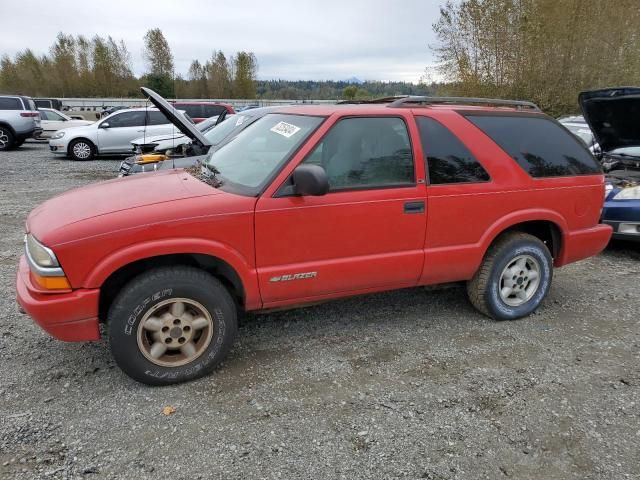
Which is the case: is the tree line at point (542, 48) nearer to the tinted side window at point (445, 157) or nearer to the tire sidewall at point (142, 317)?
the tinted side window at point (445, 157)

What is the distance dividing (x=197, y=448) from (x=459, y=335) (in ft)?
7.20

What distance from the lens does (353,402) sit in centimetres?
282

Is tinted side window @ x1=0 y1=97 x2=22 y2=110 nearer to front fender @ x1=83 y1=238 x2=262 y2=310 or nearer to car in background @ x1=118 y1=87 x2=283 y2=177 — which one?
car in background @ x1=118 y1=87 x2=283 y2=177

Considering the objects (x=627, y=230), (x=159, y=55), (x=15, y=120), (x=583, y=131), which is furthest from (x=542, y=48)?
(x=159, y=55)

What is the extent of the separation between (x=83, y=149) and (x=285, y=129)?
1327 cm

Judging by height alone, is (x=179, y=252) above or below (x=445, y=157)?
below

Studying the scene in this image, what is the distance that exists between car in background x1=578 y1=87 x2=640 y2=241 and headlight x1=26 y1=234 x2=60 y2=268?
19.0 feet

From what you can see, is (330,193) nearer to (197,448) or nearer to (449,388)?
(449,388)

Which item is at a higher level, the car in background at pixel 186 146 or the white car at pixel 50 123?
the car in background at pixel 186 146

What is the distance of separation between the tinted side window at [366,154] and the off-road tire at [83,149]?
1354cm

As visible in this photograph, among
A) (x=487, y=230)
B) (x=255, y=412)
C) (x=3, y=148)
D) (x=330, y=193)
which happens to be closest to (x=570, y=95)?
(x=487, y=230)

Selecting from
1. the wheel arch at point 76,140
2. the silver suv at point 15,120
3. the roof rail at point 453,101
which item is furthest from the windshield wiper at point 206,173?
the silver suv at point 15,120

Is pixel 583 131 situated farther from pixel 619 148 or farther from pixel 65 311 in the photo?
pixel 65 311

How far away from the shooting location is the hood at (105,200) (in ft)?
8.84
